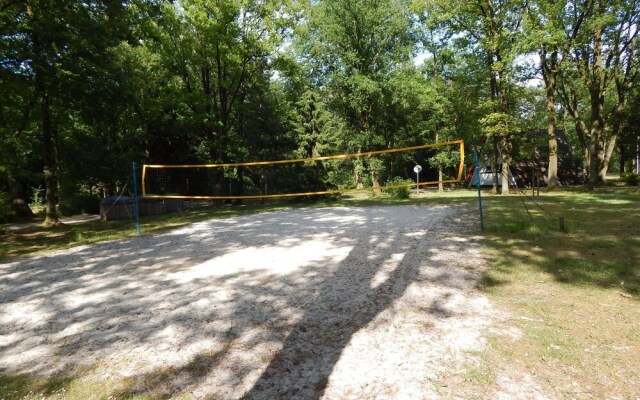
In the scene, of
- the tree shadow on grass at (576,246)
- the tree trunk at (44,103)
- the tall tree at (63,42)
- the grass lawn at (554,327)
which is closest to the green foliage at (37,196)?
the tree trunk at (44,103)

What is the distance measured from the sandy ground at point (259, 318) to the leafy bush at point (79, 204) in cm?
1627

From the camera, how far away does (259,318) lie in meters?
3.75

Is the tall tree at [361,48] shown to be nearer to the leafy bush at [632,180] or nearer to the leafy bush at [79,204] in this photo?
the leafy bush at [632,180]

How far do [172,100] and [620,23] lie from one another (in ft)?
85.4

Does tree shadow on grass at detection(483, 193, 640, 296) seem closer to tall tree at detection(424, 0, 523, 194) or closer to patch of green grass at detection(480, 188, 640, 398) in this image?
patch of green grass at detection(480, 188, 640, 398)

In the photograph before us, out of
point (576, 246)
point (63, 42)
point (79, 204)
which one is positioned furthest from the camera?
point (79, 204)

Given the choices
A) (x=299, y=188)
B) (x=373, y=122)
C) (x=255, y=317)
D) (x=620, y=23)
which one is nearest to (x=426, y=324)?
(x=255, y=317)

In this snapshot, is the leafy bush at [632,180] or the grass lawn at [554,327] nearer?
the grass lawn at [554,327]

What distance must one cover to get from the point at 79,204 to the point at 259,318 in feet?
73.9

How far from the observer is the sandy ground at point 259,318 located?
2.69m

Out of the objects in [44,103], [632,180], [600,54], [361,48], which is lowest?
[632,180]

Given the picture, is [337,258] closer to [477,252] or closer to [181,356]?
[477,252]

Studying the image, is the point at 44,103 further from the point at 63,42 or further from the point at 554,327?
the point at 554,327

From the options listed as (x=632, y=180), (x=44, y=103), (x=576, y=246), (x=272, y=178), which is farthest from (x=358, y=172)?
(x=576, y=246)
